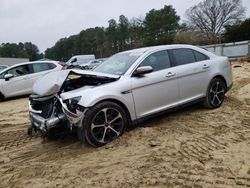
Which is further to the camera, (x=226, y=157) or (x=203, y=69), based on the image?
(x=203, y=69)

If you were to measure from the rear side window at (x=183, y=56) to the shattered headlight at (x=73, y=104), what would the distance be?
8.26 ft

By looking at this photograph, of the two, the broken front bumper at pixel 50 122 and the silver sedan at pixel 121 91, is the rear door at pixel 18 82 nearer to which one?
the silver sedan at pixel 121 91

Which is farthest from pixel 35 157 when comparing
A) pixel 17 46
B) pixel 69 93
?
pixel 17 46

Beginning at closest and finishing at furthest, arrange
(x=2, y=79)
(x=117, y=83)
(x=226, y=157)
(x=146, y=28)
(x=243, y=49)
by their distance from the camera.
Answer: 1. (x=226, y=157)
2. (x=117, y=83)
3. (x=2, y=79)
4. (x=243, y=49)
5. (x=146, y=28)

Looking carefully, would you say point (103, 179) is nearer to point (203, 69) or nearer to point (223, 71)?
point (203, 69)

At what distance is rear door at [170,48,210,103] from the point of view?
257 inches

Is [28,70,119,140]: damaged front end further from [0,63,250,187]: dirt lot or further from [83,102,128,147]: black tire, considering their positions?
[0,63,250,187]: dirt lot

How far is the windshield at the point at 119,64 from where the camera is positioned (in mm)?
6071

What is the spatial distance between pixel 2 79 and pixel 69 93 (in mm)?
8226

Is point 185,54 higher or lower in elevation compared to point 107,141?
higher

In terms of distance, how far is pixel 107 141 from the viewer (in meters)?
5.30

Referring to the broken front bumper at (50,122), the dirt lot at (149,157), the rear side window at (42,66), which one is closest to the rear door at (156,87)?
the dirt lot at (149,157)

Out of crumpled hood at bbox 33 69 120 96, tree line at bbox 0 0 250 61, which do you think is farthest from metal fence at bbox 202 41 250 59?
crumpled hood at bbox 33 69 120 96

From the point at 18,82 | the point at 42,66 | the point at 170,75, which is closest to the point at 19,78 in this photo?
the point at 18,82
